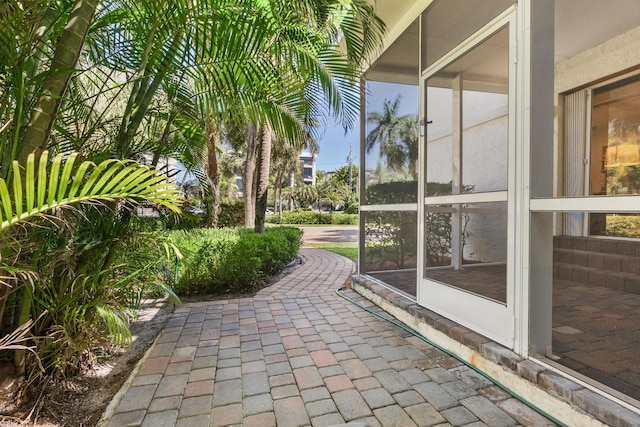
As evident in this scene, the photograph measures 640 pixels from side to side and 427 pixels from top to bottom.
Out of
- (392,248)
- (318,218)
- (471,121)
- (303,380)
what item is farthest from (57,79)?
(318,218)

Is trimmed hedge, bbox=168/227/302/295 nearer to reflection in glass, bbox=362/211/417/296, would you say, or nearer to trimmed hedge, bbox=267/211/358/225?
reflection in glass, bbox=362/211/417/296

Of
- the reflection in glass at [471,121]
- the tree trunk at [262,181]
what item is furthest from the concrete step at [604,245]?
the tree trunk at [262,181]

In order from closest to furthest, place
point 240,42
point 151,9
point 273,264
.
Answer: point 151,9
point 240,42
point 273,264

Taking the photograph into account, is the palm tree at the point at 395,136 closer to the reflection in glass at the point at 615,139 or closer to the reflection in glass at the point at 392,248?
the reflection in glass at the point at 392,248

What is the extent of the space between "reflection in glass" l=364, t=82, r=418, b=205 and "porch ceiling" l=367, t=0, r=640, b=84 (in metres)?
0.19

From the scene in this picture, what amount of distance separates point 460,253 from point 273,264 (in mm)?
3345

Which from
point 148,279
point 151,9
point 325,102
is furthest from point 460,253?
point 151,9

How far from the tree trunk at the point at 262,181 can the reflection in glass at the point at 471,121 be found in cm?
439

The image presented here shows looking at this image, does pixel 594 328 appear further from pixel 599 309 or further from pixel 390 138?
pixel 390 138

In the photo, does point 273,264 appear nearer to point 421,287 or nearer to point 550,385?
point 421,287

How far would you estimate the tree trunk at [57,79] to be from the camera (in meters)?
1.63

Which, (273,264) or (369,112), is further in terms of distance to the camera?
(273,264)

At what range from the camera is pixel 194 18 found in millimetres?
2047

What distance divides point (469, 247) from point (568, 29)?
2486mm
